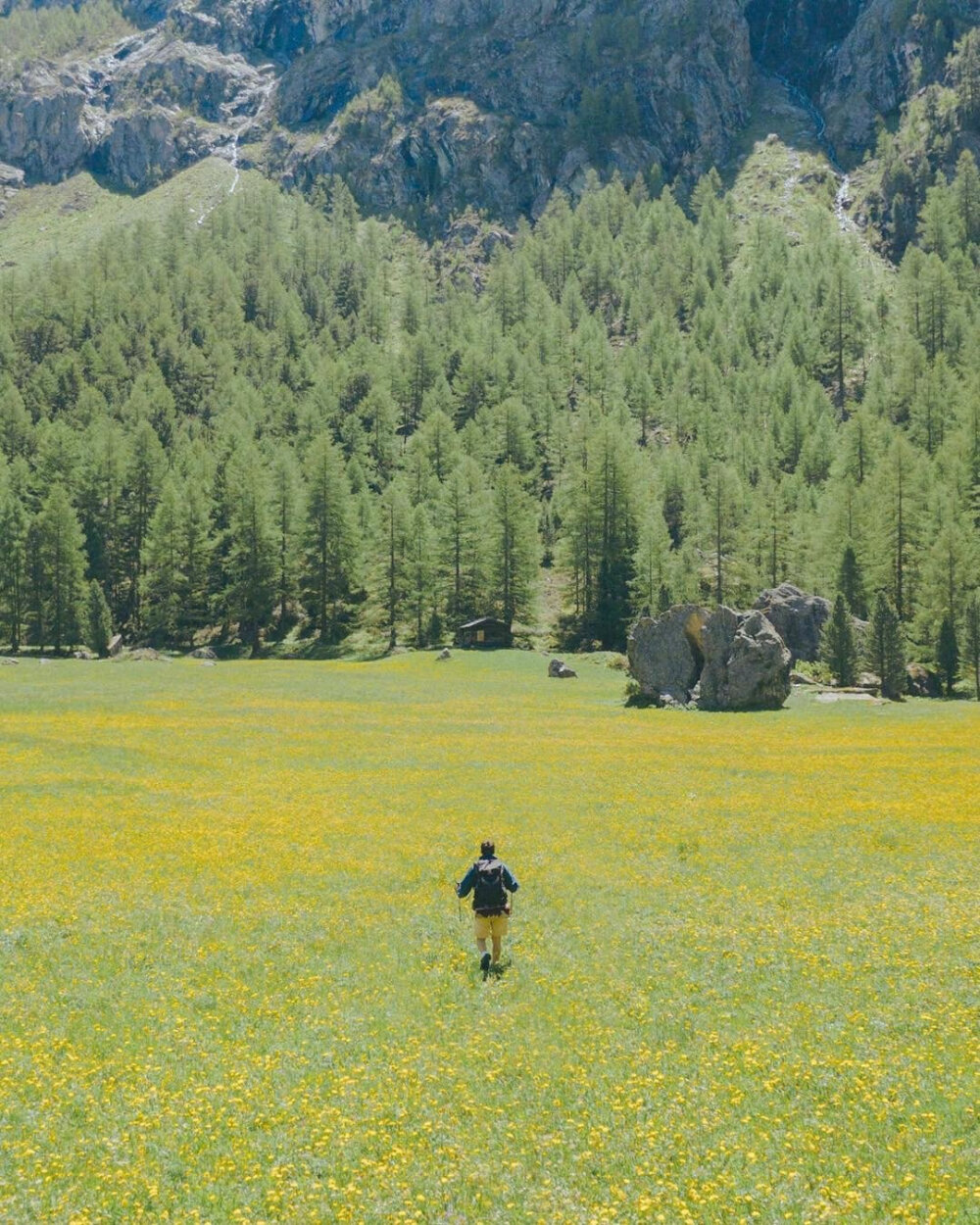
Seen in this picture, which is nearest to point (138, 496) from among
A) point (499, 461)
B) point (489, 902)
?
point (499, 461)

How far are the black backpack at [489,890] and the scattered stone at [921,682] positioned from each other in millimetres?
57597

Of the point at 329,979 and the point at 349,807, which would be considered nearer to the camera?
the point at 329,979

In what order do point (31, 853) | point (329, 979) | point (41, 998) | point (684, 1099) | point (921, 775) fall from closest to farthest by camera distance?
1. point (684, 1099)
2. point (41, 998)
3. point (329, 979)
4. point (31, 853)
5. point (921, 775)

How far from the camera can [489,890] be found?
17.1m

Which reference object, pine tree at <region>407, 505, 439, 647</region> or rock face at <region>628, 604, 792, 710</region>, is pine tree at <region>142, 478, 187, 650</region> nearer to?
pine tree at <region>407, 505, 439, 647</region>

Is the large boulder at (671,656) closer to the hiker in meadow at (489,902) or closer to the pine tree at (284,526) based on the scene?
the hiker in meadow at (489,902)

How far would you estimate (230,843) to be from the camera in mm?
25797

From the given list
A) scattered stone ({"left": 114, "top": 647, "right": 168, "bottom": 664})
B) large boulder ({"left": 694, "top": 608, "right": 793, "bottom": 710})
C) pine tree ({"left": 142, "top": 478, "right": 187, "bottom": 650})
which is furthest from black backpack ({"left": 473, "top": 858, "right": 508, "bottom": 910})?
pine tree ({"left": 142, "top": 478, "right": 187, "bottom": 650})

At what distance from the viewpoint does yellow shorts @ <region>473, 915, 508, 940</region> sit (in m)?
17.3

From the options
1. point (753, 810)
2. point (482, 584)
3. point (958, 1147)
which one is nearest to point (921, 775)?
point (753, 810)

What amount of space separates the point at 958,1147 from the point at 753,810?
19255 mm

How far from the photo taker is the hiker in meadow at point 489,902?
17.1 metres

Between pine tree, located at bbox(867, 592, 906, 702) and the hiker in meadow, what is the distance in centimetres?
5293

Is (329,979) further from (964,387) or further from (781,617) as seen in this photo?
(964,387)
